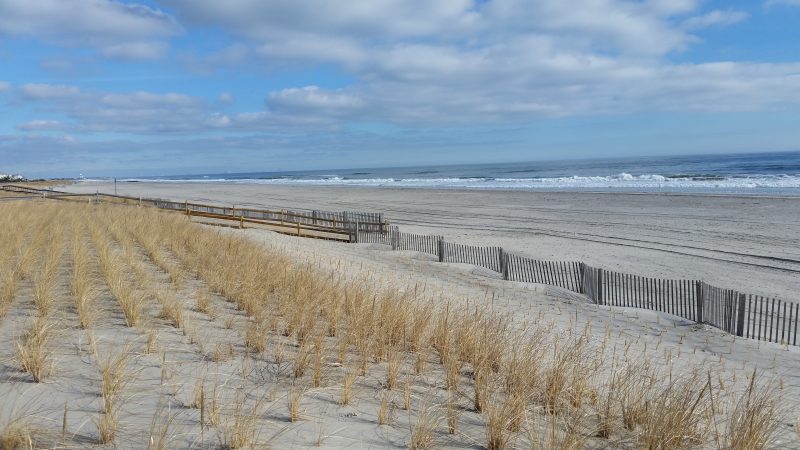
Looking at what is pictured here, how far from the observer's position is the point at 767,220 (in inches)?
1049

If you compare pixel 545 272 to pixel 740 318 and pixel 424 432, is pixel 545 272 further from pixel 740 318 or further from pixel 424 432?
pixel 424 432

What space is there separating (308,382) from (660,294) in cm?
922

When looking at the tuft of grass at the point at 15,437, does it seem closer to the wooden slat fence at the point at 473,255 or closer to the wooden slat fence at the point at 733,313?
the wooden slat fence at the point at 733,313

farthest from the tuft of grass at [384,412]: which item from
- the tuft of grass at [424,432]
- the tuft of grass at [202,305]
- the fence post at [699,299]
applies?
the fence post at [699,299]

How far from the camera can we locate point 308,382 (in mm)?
5133

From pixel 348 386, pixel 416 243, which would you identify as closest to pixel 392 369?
pixel 348 386

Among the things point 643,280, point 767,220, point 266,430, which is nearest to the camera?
point 266,430

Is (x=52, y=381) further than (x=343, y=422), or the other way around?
(x=52, y=381)

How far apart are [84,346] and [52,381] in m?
1.00

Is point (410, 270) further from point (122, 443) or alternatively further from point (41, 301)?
point (122, 443)

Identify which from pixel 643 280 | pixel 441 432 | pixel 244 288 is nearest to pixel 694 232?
pixel 643 280

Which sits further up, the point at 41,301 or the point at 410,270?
the point at 41,301

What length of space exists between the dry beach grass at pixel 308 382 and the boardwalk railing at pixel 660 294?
2427 mm

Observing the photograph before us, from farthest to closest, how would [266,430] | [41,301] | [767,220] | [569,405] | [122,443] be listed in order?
[767,220]
[41,301]
[569,405]
[266,430]
[122,443]
